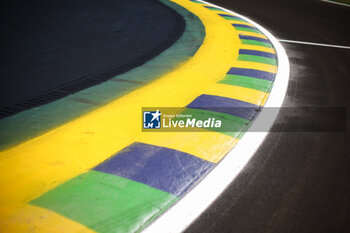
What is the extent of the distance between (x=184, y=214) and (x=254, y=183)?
740 millimetres

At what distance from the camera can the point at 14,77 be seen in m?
4.56

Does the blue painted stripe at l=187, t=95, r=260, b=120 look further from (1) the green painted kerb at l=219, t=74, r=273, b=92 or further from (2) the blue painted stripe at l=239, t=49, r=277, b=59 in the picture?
(2) the blue painted stripe at l=239, t=49, r=277, b=59

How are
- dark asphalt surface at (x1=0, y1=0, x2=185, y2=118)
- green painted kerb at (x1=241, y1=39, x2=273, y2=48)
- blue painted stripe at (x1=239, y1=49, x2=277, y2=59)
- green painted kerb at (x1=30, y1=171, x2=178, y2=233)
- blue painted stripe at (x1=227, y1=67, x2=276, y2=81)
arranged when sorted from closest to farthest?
1. green painted kerb at (x1=30, y1=171, x2=178, y2=233)
2. dark asphalt surface at (x1=0, y1=0, x2=185, y2=118)
3. blue painted stripe at (x1=227, y1=67, x2=276, y2=81)
4. blue painted stripe at (x1=239, y1=49, x2=277, y2=59)
5. green painted kerb at (x1=241, y1=39, x2=273, y2=48)

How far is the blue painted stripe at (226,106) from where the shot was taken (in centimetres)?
379

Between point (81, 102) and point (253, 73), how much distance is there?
2983 mm

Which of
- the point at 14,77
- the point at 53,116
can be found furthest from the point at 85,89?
the point at 14,77

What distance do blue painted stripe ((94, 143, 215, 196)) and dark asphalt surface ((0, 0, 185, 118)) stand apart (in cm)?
177

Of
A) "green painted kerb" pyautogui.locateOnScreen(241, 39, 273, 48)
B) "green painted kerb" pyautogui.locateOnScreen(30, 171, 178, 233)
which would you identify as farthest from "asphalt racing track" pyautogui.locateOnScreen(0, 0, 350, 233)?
"green painted kerb" pyautogui.locateOnScreen(241, 39, 273, 48)

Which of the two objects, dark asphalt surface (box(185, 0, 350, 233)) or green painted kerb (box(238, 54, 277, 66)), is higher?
green painted kerb (box(238, 54, 277, 66))

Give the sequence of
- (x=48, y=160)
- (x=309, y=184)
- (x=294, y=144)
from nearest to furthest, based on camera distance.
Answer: (x=309, y=184), (x=48, y=160), (x=294, y=144)

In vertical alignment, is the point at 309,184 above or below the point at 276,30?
below

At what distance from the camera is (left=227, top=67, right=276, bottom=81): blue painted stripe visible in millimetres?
5098

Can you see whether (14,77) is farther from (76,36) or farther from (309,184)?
(309,184)

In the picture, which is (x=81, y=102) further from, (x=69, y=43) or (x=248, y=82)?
(x=69, y=43)
